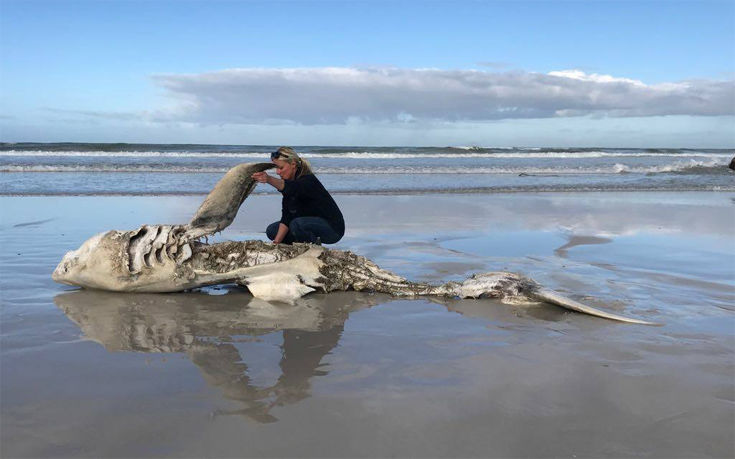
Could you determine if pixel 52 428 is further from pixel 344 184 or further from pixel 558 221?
pixel 344 184

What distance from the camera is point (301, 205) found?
19.5 feet

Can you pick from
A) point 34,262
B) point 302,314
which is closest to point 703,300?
point 302,314

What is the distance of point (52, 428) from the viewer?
2752mm

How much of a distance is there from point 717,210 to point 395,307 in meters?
10.3

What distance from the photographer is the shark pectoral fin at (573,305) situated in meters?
4.54

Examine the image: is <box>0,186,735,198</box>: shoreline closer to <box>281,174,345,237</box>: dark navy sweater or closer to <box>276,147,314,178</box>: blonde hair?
<box>281,174,345,237</box>: dark navy sweater

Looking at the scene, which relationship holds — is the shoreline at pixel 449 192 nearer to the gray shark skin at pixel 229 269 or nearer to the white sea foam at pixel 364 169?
the white sea foam at pixel 364 169

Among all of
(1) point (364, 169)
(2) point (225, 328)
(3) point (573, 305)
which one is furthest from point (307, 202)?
(1) point (364, 169)

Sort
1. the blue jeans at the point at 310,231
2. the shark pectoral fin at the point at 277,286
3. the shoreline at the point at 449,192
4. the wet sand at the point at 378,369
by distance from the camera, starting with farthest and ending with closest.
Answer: the shoreline at the point at 449,192 → the blue jeans at the point at 310,231 → the shark pectoral fin at the point at 277,286 → the wet sand at the point at 378,369

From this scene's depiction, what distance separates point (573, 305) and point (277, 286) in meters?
2.46

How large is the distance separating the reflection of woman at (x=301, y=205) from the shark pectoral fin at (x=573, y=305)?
2171 millimetres

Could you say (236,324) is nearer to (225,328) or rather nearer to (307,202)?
(225,328)

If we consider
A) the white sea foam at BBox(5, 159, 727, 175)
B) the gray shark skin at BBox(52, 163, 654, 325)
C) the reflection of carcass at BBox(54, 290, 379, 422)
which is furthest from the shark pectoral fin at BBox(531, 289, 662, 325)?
the white sea foam at BBox(5, 159, 727, 175)

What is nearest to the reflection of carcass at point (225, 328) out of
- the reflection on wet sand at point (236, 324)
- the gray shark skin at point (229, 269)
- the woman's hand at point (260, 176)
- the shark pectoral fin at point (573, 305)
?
the reflection on wet sand at point (236, 324)
